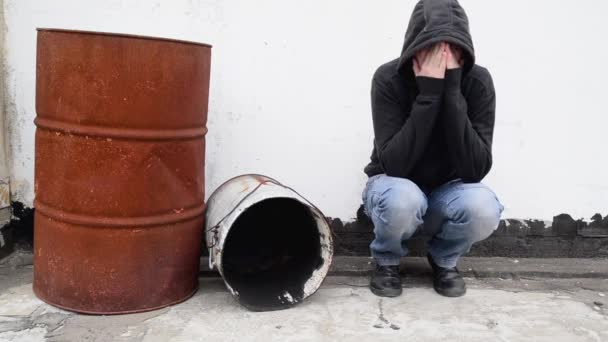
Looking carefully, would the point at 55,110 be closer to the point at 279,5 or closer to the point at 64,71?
the point at 64,71

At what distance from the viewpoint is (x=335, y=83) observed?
10.8 feet

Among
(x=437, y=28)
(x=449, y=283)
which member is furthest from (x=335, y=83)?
(x=449, y=283)

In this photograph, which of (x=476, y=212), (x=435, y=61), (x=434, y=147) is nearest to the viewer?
(x=435, y=61)

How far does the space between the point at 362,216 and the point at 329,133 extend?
0.51 meters

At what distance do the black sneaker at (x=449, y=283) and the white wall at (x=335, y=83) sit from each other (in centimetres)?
65

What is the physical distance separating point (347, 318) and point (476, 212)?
0.74 metres

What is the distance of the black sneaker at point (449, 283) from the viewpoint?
2928mm

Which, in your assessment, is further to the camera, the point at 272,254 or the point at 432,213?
the point at 272,254

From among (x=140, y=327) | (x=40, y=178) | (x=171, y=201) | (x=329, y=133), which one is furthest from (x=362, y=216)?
(x=40, y=178)

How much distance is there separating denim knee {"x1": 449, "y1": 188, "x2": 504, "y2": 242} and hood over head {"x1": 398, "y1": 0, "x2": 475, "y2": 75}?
61 centimetres

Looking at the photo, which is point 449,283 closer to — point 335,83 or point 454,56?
point 454,56

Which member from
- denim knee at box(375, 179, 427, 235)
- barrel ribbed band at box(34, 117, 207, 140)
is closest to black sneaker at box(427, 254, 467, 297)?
denim knee at box(375, 179, 427, 235)

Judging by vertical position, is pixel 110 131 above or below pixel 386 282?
above

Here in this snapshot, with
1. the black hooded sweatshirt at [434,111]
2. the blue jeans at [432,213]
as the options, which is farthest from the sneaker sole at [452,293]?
the black hooded sweatshirt at [434,111]
